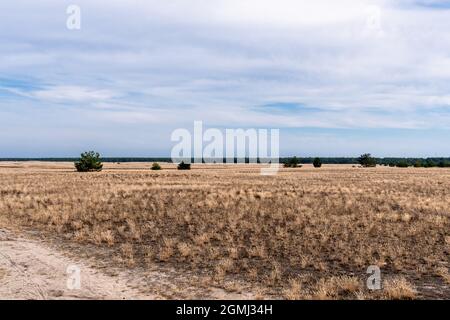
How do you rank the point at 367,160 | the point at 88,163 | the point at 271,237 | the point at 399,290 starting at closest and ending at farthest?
the point at 399,290
the point at 271,237
the point at 88,163
the point at 367,160

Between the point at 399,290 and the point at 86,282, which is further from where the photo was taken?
the point at 86,282

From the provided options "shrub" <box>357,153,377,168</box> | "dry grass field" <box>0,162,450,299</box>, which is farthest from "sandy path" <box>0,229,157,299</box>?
"shrub" <box>357,153,377,168</box>

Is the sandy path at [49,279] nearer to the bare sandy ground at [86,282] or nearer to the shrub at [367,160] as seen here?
the bare sandy ground at [86,282]

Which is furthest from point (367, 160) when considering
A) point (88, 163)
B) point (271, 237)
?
point (271, 237)

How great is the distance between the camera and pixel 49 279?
36.3 ft

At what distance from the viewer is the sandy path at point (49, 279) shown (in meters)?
9.80

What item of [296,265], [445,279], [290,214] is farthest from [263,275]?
[290,214]

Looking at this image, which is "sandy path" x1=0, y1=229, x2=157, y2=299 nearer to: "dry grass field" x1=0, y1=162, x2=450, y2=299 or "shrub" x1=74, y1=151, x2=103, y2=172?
"dry grass field" x1=0, y1=162, x2=450, y2=299

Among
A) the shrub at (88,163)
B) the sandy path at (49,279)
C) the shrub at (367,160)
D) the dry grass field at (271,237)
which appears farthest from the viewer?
the shrub at (367,160)

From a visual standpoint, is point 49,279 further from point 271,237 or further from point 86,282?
point 271,237

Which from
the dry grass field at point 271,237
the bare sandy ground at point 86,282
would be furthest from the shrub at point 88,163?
the bare sandy ground at point 86,282

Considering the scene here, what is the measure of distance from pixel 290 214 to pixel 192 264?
28.3 feet

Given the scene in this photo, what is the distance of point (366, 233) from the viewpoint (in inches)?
661
